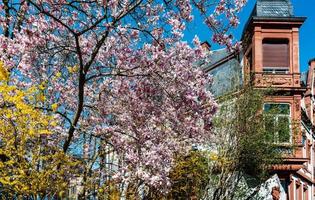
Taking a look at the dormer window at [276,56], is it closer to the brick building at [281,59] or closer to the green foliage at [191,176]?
the brick building at [281,59]

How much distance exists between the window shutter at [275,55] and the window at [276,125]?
11.1 feet

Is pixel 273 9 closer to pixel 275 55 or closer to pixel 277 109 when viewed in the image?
pixel 275 55

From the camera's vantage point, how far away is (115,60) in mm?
10211

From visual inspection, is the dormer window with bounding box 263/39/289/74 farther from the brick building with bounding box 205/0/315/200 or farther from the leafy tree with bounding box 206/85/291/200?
the leafy tree with bounding box 206/85/291/200

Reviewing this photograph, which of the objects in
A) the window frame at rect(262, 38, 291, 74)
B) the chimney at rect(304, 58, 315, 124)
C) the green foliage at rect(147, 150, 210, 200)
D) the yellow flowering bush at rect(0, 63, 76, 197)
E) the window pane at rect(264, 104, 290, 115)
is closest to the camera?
the yellow flowering bush at rect(0, 63, 76, 197)

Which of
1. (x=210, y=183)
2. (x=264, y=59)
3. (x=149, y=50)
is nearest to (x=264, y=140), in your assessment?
(x=210, y=183)

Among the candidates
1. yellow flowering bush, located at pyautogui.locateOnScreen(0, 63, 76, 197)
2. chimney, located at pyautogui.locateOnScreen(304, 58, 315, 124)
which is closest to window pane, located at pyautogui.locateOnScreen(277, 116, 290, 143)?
chimney, located at pyautogui.locateOnScreen(304, 58, 315, 124)

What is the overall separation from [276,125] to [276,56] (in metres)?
5.53

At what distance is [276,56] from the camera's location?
2564 cm

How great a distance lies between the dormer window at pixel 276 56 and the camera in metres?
25.5

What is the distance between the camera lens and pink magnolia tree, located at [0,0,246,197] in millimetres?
8773

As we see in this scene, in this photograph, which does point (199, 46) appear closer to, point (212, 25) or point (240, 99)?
point (212, 25)

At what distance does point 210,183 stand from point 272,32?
10.1 meters

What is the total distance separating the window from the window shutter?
134 inches
